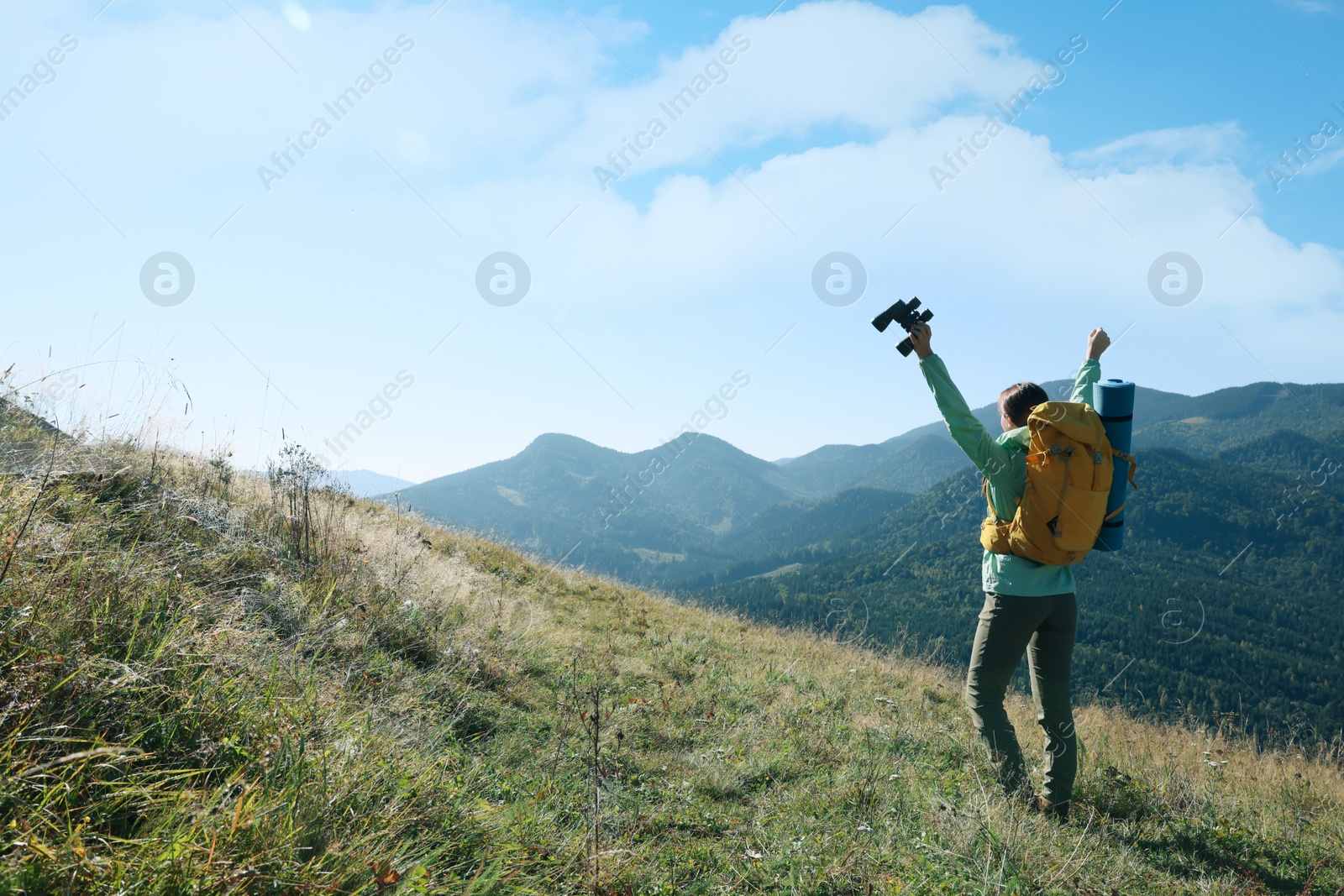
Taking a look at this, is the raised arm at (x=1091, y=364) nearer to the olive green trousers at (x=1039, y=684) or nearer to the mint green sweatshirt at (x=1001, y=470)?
the mint green sweatshirt at (x=1001, y=470)

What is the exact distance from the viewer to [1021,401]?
A: 173 inches

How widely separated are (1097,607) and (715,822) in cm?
14035

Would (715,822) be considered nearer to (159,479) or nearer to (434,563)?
(159,479)

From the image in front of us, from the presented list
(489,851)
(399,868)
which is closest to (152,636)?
(399,868)

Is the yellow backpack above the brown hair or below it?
below

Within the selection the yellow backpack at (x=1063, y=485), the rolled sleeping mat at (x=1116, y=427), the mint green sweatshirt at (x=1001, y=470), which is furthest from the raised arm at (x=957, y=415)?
the rolled sleeping mat at (x=1116, y=427)

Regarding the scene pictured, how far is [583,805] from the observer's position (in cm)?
362

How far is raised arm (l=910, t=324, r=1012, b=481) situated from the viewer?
395 cm

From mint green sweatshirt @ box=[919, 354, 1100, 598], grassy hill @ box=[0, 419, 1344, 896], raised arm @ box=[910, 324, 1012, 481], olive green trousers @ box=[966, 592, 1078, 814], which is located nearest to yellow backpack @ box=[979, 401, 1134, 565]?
mint green sweatshirt @ box=[919, 354, 1100, 598]

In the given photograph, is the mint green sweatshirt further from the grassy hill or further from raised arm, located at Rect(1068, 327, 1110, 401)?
the grassy hill

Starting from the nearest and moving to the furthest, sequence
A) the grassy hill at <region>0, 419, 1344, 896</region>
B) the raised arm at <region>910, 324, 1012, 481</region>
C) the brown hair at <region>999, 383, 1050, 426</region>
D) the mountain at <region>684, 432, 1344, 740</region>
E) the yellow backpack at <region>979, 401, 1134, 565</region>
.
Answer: the grassy hill at <region>0, 419, 1344, 896</region>, the yellow backpack at <region>979, 401, 1134, 565</region>, the raised arm at <region>910, 324, 1012, 481</region>, the brown hair at <region>999, 383, 1050, 426</region>, the mountain at <region>684, 432, 1344, 740</region>

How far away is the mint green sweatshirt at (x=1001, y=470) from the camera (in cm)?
395

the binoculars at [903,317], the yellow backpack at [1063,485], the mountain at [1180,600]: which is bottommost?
the mountain at [1180,600]

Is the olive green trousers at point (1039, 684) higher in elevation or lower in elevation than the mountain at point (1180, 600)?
higher
